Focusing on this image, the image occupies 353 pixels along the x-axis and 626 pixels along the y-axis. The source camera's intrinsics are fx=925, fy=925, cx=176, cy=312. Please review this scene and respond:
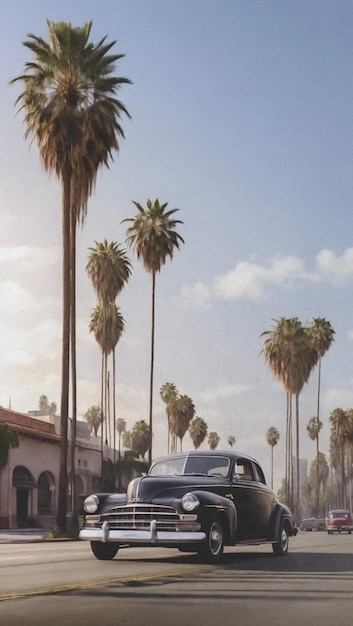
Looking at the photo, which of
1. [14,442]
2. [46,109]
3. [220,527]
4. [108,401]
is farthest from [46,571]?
[108,401]

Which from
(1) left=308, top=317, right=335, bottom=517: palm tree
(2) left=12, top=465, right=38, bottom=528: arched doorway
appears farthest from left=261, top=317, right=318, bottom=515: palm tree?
(2) left=12, top=465, right=38, bottom=528: arched doorway

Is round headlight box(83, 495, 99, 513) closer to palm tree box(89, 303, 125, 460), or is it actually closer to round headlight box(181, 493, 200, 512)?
round headlight box(181, 493, 200, 512)

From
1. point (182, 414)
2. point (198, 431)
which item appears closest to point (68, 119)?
point (182, 414)

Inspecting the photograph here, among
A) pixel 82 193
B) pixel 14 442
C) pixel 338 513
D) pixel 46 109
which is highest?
pixel 46 109

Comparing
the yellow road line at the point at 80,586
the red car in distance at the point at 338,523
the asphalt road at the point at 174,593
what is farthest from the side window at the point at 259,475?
the red car in distance at the point at 338,523

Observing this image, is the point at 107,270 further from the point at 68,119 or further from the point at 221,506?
the point at 221,506

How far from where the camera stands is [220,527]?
1489 centimetres

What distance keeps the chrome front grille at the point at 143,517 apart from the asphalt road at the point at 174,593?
0.60 metres

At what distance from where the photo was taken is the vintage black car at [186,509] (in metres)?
14.1

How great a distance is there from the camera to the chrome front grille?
14.1m

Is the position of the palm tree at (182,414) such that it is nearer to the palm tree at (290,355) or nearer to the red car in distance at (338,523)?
the palm tree at (290,355)

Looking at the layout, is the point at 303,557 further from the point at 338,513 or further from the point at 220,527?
the point at 338,513

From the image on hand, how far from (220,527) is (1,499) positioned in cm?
3951

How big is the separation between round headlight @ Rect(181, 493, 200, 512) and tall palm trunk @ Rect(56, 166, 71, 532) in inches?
922
